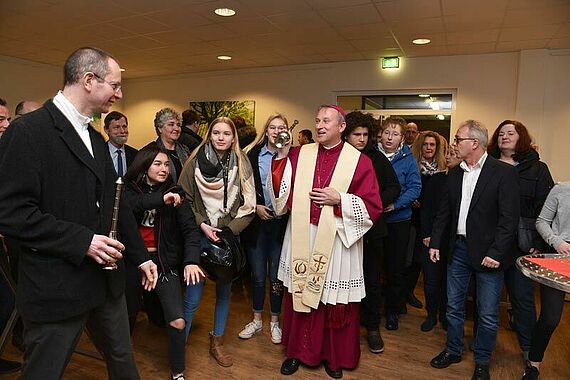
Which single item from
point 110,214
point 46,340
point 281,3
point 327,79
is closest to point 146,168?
point 110,214

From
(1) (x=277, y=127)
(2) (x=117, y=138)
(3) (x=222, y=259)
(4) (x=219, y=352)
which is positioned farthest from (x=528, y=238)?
(2) (x=117, y=138)

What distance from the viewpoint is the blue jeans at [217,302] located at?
91.6 inches

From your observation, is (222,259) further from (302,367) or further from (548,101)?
(548,101)

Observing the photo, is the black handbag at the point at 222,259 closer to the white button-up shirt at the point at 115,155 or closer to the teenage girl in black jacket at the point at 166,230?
the teenage girl in black jacket at the point at 166,230

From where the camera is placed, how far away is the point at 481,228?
89.9 inches

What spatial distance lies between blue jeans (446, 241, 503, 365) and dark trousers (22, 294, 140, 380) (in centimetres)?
181

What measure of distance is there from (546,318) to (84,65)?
2500 millimetres

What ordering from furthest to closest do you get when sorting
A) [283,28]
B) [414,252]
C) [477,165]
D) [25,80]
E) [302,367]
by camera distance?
[25,80] < [283,28] < [414,252] < [302,367] < [477,165]

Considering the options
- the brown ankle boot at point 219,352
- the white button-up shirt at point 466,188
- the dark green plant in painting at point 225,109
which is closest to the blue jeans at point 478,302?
the white button-up shirt at point 466,188

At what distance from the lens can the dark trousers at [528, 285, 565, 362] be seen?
219 cm

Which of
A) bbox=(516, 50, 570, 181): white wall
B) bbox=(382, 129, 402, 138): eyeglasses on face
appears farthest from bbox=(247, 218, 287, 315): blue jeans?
bbox=(516, 50, 570, 181): white wall

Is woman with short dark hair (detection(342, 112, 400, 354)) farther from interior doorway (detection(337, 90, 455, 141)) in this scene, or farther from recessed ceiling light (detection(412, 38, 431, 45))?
interior doorway (detection(337, 90, 455, 141))

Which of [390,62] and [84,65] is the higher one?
[390,62]

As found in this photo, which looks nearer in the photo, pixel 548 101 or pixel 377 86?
pixel 548 101
